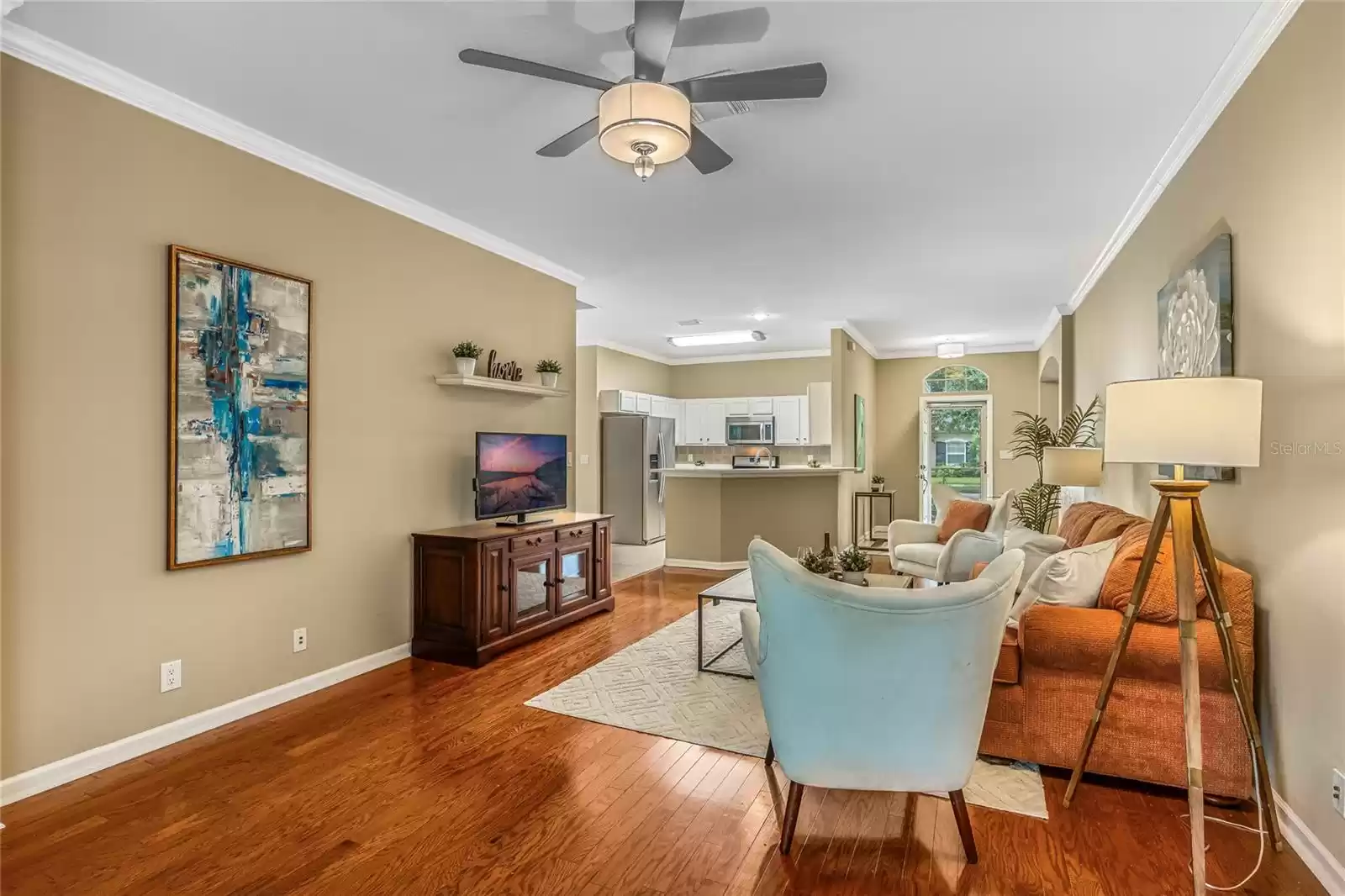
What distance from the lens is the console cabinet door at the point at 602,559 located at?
5059mm

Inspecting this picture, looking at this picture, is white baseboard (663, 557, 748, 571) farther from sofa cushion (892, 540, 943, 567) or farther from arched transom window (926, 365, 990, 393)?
arched transom window (926, 365, 990, 393)

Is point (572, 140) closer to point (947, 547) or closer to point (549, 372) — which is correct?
point (549, 372)

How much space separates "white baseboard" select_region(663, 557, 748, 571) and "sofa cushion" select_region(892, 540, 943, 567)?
174 cm

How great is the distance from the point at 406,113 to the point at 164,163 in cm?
102

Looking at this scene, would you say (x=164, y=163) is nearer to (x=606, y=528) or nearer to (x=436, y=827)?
(x=436, y=827)

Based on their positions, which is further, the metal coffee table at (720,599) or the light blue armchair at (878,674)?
the metal coffee table at (720,599)

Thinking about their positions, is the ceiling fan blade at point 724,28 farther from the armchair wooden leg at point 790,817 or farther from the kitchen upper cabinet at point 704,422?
the kitchen upper cabinet at point 704,422

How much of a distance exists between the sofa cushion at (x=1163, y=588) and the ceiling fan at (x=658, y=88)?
198 cm

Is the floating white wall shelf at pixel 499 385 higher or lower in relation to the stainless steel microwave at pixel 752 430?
higher

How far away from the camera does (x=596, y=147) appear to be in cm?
326

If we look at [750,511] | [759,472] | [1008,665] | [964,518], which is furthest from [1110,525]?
[750,511]

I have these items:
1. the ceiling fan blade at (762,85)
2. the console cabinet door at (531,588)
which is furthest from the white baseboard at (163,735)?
the ceiling fan blade at (762,85)

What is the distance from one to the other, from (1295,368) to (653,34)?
226 centimetres

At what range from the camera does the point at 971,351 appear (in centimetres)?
949
